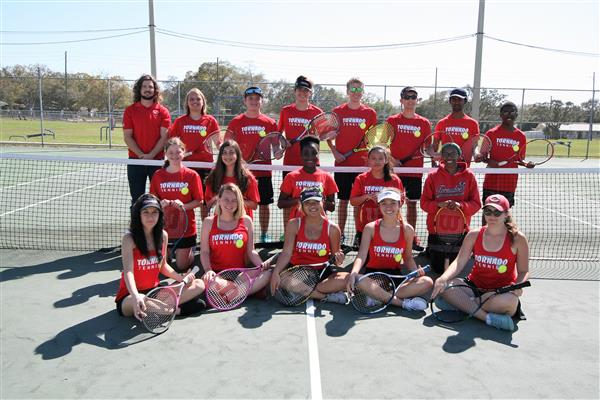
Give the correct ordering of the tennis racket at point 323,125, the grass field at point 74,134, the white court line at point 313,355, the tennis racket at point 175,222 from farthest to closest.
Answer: the grass field at point 74,134, the tennis racket at point 323,125, the tennis racket at point 175,222, the white court line at point 313,355

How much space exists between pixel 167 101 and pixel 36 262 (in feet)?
60.7

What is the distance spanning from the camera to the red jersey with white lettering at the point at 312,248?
4848mm

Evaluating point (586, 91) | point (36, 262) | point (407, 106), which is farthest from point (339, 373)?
point (586, 91)

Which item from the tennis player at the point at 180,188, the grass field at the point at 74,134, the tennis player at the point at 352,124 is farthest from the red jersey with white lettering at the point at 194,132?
the grass field at the point at 74,134

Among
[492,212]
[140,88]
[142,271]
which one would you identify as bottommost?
[142,271]

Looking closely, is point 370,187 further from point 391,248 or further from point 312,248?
point 312,248

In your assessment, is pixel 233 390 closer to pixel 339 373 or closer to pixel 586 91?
pixel 339 373

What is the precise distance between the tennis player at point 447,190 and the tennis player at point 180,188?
8.40ft

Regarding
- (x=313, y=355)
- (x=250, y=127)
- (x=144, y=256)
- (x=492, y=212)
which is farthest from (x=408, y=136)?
(x=144, y=256)

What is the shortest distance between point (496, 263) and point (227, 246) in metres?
2.48

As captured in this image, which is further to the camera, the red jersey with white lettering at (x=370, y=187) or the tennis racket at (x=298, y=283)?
the red jersey with white lettering at (x=370, y=187)

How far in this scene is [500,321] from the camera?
13.7 ft

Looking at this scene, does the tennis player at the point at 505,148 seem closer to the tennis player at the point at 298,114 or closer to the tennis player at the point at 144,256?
the tennis player at the point at 298,114

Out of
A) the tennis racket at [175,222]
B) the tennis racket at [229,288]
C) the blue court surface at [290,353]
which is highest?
the tennis racket at [175,222]
